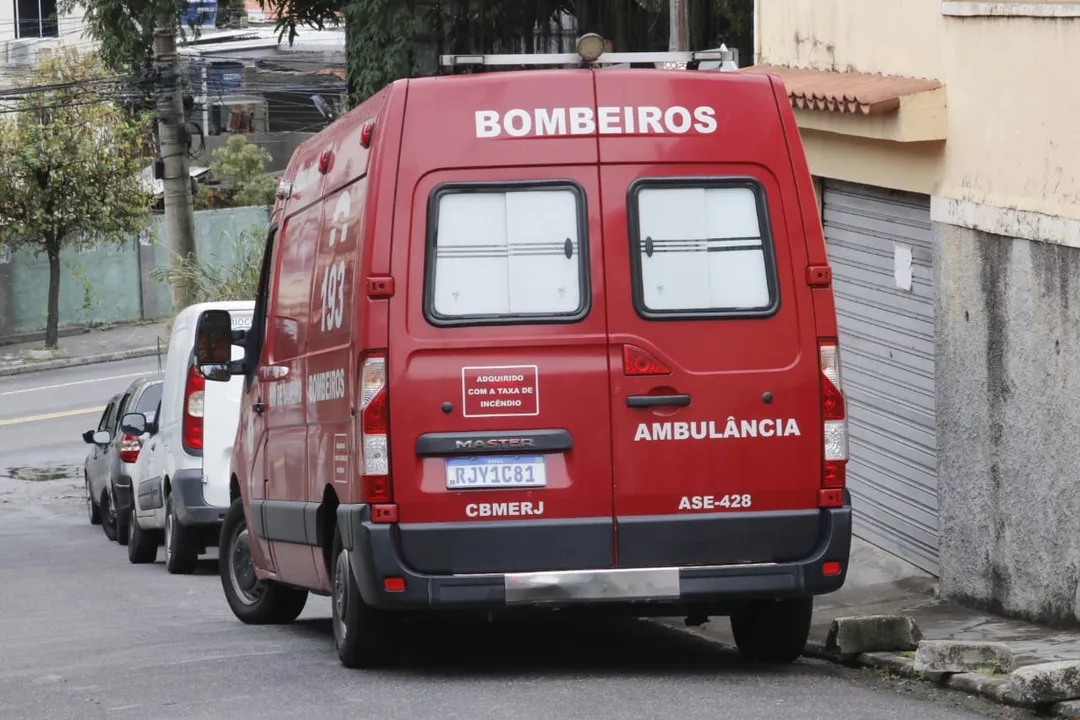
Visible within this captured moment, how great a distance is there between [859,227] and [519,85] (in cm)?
536

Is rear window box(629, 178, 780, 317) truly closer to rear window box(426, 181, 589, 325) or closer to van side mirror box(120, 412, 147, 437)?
rear window box(426, 181, 589, 325)

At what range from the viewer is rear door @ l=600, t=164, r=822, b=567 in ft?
24.9

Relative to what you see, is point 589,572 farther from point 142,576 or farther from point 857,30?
point 142,576

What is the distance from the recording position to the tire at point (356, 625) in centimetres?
801

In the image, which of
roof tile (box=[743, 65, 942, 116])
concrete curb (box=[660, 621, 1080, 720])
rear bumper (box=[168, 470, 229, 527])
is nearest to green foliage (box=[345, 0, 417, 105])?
rear bumper (box=[168, 470, 229, 527])

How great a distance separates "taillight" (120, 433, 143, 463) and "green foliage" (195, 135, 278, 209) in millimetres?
32106

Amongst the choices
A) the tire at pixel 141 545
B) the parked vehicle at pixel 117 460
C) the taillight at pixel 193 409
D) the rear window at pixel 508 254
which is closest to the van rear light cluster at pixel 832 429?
the rear window at pixel 508 254

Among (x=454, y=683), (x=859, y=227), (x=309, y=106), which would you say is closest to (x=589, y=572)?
(x=454, y=683)

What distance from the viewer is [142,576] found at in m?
14.7

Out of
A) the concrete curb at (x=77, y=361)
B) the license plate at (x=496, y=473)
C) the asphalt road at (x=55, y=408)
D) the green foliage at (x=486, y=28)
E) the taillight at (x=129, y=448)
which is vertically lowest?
the asphalt road at (x=55, y=408)

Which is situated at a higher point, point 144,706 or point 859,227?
point 859,227

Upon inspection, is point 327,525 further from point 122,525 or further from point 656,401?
point 122,525

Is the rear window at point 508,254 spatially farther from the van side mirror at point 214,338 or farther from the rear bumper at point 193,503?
the rear bumper at point 193,503

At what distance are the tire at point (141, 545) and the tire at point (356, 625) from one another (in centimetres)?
810
